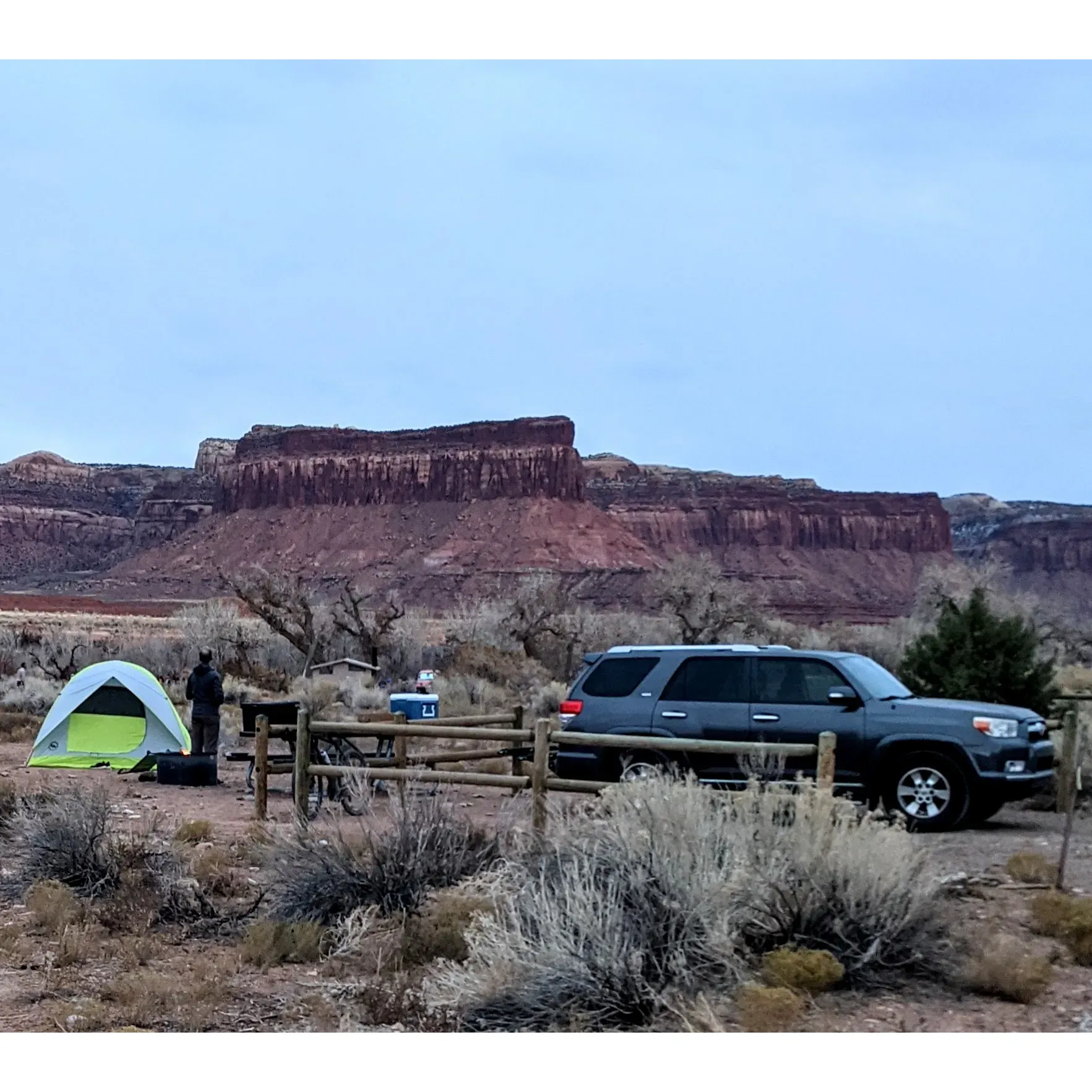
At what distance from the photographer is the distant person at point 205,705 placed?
16500mm

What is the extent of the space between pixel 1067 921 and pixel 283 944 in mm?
4387

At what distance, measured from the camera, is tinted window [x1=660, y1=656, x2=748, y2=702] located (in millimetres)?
11773

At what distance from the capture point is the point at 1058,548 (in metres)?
113

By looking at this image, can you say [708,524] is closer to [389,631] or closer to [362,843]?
[389,631]

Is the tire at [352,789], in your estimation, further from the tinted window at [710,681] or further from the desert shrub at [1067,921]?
the desert shrub at [1067,921]

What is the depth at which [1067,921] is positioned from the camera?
7.57m

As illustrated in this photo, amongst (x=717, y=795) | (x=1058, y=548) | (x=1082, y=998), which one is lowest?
(x=1082, y=998)

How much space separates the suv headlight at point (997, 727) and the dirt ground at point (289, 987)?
0.92 meters

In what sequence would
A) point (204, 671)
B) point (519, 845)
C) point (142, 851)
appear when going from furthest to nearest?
point (204, 671) → point (142, 851) → point (519, 845)

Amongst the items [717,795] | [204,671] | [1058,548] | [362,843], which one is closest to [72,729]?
[204,671]

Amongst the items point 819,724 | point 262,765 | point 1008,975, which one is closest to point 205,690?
point 262,765

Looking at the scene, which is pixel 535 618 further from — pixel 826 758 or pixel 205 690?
pixel 826 758

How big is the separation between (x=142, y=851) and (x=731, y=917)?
4.61 meters

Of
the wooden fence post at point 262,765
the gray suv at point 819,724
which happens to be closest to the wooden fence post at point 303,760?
the wooden fence post at point 262,765
